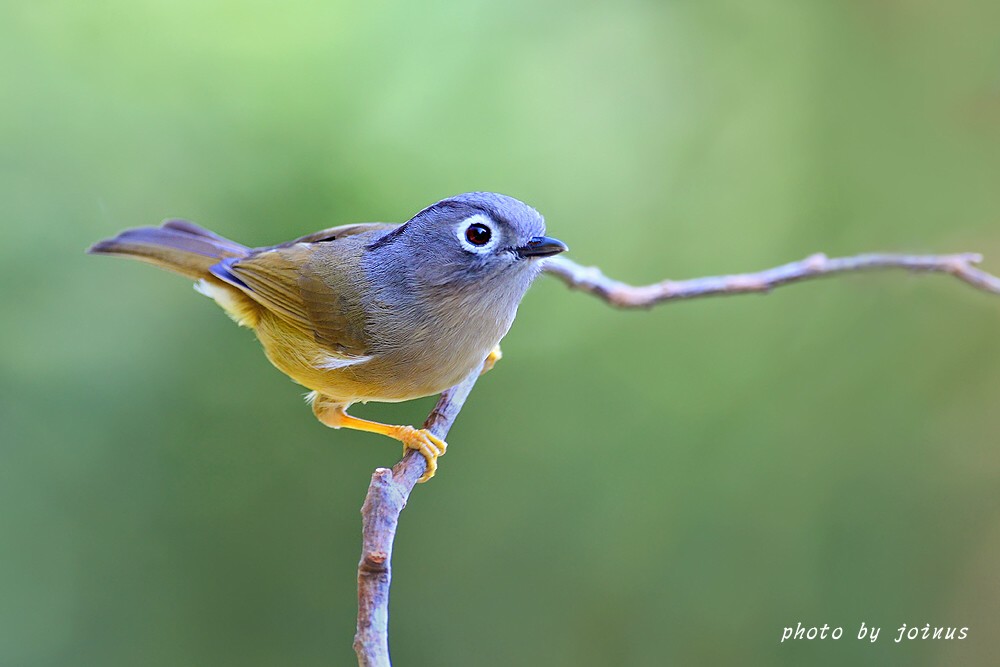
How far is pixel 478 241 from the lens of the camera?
7.64ft

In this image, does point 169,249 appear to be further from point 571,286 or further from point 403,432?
point 571,286

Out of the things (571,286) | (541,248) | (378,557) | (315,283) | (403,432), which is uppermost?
(541,248)

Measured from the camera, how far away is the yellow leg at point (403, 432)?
2650mm

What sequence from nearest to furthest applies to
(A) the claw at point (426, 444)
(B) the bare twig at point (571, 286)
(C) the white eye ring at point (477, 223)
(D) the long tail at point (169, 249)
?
(B) the bare twig at point (571, 286) < (C) the white eye ring at point (477, 223) < (A) the claw at point (426, 444) < (D) the long tail at point (169, 249)

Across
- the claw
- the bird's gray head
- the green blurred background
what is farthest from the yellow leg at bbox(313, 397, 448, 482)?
the green blurred background

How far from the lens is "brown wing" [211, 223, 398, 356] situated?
2746 millimetres

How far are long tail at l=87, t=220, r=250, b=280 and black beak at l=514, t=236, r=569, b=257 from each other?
4.39 ft

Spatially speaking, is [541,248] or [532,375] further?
[532,375]

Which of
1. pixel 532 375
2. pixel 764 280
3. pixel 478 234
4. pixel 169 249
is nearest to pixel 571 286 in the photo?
pixel 764 280

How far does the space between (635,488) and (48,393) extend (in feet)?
9.58

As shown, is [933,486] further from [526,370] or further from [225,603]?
[225,603]

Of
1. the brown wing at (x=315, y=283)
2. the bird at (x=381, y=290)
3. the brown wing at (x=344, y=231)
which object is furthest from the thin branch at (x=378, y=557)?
the brown wing at (x=344, y=231)

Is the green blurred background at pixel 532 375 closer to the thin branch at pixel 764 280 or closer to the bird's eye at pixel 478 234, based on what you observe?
the thin branch at pixel 764 280

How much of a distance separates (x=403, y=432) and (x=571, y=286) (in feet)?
2.34
